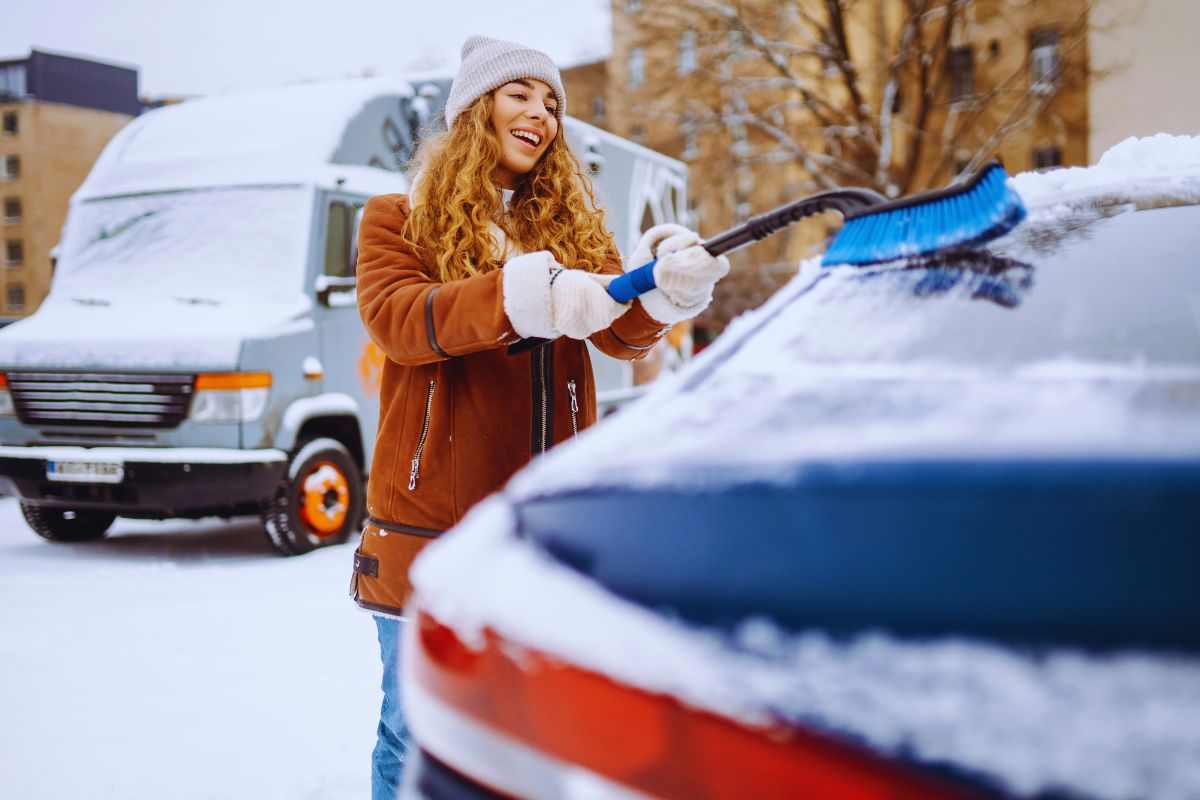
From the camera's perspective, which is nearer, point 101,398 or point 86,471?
point 86,471

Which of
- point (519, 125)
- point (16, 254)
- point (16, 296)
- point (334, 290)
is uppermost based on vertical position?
point (16, 254)

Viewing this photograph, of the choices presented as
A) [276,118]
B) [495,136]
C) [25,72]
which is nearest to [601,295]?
[495,136]

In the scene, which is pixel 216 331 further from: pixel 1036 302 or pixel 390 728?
pixel 1036 302

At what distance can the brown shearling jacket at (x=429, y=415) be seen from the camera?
6.30ft

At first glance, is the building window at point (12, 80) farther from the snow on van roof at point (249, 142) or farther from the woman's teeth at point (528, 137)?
the woman's teeth at point (528, 137)

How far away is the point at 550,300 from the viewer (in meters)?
1.80

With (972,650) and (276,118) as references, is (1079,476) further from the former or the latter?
(276,118)

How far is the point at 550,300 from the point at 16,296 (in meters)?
54.9

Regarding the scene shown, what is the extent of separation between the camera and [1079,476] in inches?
30.2

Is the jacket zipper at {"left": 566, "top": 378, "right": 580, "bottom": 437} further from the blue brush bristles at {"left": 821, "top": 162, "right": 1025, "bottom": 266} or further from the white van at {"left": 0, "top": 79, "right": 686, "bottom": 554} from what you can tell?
the white van at {"left": 0, "top": 79, "right": 686, "bottom": 554}

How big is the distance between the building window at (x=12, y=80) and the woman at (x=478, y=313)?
5496cm

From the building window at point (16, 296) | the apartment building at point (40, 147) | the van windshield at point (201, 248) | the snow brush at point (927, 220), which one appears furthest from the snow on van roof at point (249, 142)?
the building window at point (16, 296)

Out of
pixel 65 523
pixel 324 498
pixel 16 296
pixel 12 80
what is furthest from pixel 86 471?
pixel 12 80

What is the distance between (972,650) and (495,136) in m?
1.72
